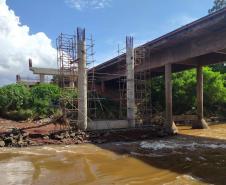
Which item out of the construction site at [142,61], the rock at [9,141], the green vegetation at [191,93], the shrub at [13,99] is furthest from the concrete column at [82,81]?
the green vegetation at [191,93]

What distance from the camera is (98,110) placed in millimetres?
35500

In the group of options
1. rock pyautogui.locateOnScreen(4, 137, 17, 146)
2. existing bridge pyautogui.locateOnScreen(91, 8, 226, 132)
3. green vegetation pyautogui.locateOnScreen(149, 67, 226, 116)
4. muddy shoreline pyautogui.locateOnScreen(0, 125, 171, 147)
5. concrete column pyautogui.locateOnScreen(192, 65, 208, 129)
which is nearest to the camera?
rock pyautogui.locateOnScreen(4, 137, 17, 146)

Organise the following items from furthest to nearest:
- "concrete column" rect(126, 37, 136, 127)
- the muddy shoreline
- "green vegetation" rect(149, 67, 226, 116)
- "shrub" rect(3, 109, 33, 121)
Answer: "green vegetation" rect(149, 67, 226, 116) → "shrub" rect(3, 109, 33, 121) → "concrete column" rect(126, 37, 136, 127) → the muddy shoreline

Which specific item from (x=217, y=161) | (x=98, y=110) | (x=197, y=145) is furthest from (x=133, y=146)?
(x=98, y=110)

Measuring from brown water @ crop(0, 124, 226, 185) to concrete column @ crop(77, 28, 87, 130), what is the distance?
3963 millimetres

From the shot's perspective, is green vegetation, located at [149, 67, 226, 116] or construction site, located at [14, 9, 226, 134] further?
green vegetation, located at [149, 67, 226, 116]

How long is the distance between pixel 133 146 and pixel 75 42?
998 cm

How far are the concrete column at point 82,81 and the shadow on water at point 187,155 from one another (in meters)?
4.14

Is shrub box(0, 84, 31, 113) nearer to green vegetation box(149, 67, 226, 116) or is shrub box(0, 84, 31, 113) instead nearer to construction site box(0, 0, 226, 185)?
construction site box(0, 0, 226, 185)

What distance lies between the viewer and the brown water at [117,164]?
36.1 feet

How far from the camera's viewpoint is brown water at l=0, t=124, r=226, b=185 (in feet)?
36.1

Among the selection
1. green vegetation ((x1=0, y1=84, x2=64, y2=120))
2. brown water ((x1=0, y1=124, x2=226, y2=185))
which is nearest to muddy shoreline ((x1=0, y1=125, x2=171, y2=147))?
brown water ((x1=0, y1=124, x2=226, y2=185))

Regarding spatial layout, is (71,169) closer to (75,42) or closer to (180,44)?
(75,42)

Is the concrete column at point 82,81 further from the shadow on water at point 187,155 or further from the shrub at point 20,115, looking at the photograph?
the shrub at point 20,115
